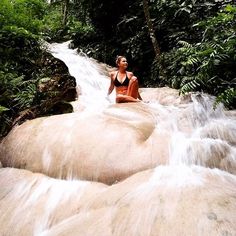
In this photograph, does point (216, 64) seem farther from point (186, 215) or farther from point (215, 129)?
point (186, 215)

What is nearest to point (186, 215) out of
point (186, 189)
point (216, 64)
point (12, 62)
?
point (186, 189)

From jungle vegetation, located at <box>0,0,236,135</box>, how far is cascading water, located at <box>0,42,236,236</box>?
2.85 ft

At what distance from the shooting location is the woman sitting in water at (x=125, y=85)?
19.0 feet


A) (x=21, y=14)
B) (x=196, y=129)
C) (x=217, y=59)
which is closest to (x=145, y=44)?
(x=21, y=14)

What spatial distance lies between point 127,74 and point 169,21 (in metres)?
3.51

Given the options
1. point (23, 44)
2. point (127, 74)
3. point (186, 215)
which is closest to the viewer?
point (186, 215)

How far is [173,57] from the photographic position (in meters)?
7.71

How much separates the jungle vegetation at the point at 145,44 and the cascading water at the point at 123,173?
2.85ft

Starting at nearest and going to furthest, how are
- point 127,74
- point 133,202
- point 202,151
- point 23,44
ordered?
point 133,202 → point 202,151 → point 127,74 → point 23,44

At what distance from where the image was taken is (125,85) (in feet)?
20.5

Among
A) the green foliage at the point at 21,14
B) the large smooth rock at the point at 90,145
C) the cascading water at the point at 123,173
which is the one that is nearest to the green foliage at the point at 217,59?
the cascading water at the point at 123,173

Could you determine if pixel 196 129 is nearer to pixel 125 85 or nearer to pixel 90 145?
pixel 90 145

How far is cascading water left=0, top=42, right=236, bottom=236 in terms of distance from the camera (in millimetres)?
2658

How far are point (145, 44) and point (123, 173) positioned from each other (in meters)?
6.55
